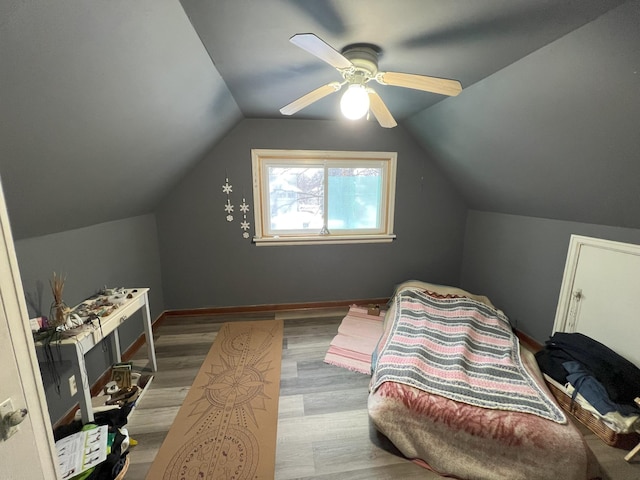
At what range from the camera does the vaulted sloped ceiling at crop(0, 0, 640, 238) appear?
957 mm

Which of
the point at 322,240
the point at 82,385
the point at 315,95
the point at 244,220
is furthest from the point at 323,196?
the point at 82,385

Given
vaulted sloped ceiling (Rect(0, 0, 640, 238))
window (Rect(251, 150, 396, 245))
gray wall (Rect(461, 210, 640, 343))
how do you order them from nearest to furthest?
vaulted sloped ceiling (Rect(0, 0, 640, 238))
gray wall (Rect(461, 210, 640, 343))
window (Rect(251, 150, 396, 245))

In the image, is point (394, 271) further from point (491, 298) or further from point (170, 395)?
point (170, 395)

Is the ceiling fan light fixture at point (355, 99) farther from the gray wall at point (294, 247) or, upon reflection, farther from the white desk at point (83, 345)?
the white desk at point (83, 345)

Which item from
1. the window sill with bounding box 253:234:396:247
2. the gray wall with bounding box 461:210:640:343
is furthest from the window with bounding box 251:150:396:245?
the gray wall with bounding box 461:210:640:343

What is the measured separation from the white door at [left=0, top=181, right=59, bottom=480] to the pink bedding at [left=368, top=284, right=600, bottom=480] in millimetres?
1434

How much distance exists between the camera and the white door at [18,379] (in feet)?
2.14

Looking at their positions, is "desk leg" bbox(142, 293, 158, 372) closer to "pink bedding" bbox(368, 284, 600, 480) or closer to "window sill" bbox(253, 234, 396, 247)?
"window sill" bbox(253, 234, 396, 247)

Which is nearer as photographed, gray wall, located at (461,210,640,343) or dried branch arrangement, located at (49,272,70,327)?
dried branch arrangement, located at (49,272,70,327)

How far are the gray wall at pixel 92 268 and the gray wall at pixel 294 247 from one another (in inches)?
11.4

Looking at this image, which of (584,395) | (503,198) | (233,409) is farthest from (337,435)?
(503,198)

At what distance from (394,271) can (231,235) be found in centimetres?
207

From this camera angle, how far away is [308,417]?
1.75 m

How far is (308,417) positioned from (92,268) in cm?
193
